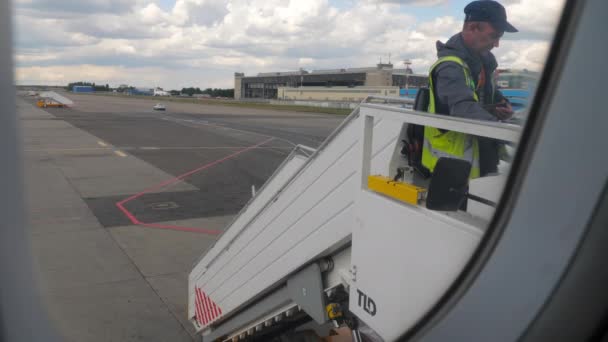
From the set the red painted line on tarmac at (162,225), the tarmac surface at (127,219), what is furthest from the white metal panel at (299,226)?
Answer: the red painted line on tarmac at (162,225)

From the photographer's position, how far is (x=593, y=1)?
4.64 ft

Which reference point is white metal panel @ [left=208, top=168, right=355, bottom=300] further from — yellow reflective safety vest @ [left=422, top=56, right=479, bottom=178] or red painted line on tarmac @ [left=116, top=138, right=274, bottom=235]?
red painted line on tarmac @ [left=116, top=138, right=274, bottom=235]

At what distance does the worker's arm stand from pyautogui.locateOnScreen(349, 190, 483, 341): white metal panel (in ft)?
1.55

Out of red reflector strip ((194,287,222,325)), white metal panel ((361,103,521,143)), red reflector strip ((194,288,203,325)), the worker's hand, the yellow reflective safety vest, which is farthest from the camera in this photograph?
red reflector strip ((194,288,203,325))

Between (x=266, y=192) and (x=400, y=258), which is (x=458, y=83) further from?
(x=266, y=192)

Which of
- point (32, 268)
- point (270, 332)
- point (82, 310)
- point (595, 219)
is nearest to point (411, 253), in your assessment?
point (595, 219)

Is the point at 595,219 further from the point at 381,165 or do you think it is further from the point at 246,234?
the point at 246,234

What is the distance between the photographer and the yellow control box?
78.0 inches

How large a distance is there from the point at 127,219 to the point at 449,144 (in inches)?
364

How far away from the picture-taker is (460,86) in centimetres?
217

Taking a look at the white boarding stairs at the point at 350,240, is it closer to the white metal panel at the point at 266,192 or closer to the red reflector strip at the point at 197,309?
the white metal panel at the point at 266,192

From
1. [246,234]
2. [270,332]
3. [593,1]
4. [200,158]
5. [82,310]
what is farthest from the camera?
[200,158]

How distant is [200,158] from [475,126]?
18057mm

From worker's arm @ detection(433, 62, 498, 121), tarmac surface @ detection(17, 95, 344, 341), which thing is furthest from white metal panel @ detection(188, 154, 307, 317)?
worker's arm @ detection(433, 62, 498, 121)
